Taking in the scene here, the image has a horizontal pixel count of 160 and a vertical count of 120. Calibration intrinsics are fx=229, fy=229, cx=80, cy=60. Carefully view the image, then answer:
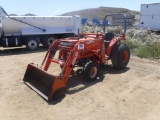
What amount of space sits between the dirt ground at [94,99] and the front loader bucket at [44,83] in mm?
142

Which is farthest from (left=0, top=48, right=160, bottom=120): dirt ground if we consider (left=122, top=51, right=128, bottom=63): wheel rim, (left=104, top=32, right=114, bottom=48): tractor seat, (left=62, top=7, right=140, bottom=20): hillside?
(left=62, top=7, right=140, bottom=20): hillside

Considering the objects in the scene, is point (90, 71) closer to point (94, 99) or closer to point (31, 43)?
point (94, 99)

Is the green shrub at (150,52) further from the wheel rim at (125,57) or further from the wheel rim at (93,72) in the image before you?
the wheel rim at (93,72)

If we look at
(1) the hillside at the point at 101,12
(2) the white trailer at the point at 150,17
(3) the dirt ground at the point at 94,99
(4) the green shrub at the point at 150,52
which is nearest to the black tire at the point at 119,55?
(3) the dirt ground at the point at 94,99

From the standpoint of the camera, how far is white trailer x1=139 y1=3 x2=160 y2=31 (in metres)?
19.6

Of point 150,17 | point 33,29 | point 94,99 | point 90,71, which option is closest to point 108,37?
point 90,71

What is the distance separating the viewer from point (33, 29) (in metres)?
12.3

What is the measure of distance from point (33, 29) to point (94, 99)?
7976 millimetres

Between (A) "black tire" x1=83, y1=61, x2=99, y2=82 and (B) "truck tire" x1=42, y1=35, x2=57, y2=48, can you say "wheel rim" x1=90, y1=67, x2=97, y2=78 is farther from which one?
(B) "truck tire" x1=42, y1=35, x2=57, y2=48

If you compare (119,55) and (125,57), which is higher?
(119,55)

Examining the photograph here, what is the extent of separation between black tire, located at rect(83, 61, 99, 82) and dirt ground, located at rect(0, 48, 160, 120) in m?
0.18

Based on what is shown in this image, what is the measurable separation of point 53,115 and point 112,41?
369 centimetres

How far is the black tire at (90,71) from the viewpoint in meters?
6.11

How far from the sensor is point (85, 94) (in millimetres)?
5566
